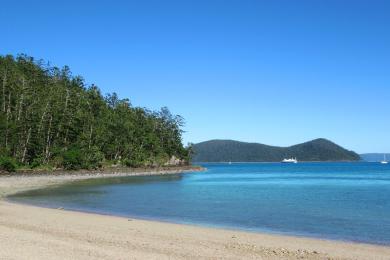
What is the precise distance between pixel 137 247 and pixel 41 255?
3.20m

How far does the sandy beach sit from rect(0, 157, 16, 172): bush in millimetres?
53611

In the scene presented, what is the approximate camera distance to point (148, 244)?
15.1 m

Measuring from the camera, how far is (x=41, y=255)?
12.3 m

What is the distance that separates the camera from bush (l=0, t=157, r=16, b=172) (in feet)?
232

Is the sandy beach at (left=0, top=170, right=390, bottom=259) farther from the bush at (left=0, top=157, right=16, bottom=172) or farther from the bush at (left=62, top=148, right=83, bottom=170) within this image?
the bush at (left=62, top=148, right=83, bottom=170)

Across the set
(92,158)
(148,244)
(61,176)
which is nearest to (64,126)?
(92,158)

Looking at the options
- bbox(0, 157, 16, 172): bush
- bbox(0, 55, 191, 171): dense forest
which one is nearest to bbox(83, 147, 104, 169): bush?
bbox(0, 55, 191, 171): dense forest

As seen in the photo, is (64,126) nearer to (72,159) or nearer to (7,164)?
(72,159)

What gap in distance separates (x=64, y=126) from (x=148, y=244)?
271 ft

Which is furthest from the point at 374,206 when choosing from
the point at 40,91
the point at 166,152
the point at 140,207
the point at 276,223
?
the point at 166,152

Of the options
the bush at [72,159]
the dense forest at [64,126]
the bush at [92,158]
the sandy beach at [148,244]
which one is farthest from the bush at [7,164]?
the sandy beach at [148,244]

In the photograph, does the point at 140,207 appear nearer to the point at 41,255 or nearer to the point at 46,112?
the point at 41,255

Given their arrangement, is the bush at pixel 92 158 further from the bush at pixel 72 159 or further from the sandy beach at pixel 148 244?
the sandy beach at pixel 148 244

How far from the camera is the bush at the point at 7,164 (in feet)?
232
